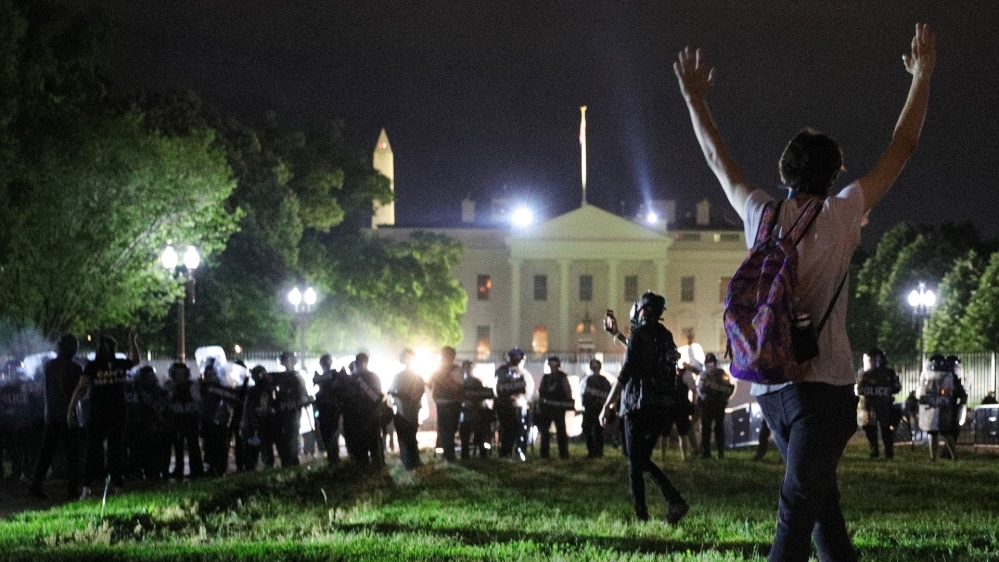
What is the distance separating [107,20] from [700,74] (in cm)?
3357

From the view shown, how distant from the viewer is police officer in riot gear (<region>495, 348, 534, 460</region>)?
2309 centimetres

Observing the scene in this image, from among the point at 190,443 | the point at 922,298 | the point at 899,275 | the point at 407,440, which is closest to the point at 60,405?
the point at 190,443

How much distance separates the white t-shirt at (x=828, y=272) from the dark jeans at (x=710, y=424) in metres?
17.2

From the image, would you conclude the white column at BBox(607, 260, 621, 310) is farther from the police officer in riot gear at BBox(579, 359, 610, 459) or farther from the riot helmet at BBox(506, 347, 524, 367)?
the police officer in riot gear at BBox(579, 359, 610, 459)

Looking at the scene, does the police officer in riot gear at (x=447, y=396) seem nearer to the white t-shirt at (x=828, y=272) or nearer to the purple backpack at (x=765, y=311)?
the white t-shirt at (x=828, y=272)

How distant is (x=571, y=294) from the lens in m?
101

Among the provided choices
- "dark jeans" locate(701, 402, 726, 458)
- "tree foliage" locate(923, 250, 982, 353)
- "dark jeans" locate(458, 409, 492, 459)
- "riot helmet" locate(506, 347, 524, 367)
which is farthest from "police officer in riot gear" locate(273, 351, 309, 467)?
"tree foliage" locate(923, 250, 982, 353)

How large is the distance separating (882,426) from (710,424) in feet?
9.09

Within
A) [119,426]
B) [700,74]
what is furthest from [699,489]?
[700,74]

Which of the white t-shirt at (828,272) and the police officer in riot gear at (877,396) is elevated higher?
the white t-shirt at (828,272)

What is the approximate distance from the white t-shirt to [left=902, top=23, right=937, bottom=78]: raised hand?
0.63 metres

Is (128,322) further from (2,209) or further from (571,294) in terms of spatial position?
(571,294)

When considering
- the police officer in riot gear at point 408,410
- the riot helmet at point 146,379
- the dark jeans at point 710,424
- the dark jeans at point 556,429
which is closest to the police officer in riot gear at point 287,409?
the police officer in riot gear at point 408,410

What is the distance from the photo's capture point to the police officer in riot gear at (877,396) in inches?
840
